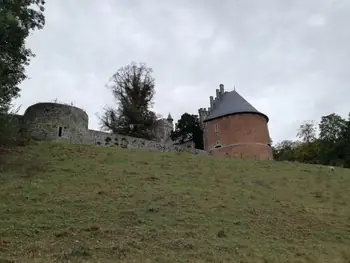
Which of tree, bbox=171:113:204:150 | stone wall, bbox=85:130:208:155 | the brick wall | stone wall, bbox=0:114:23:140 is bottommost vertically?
stone wall, bbox=0:114:23:140

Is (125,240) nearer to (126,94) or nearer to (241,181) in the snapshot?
(241,181)

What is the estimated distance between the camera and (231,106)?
4300cm

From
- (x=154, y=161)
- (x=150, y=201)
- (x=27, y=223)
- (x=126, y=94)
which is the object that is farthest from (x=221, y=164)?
(x=126, y=94)

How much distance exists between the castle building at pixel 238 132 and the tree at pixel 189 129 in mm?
7987

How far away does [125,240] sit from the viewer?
1143 centimetres

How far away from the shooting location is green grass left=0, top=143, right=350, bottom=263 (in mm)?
10977

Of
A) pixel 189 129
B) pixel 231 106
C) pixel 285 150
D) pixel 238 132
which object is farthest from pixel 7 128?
pixel 285 150

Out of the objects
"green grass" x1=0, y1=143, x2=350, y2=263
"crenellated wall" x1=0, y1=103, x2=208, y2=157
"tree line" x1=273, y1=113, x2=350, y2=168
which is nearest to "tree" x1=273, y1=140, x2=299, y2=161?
"tree line" x1=273, y1=113, x2=350, y2=168

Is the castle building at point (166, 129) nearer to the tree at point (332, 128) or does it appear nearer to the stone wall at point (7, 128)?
the tree at point (332, 128)

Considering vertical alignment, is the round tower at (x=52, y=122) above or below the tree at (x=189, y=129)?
below

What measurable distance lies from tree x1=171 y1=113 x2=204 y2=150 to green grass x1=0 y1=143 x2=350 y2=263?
2731cm

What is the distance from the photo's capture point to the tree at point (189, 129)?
51.9 m

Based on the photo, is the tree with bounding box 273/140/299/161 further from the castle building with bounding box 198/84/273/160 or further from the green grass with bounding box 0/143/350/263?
the green grass with bounding box 0/143/350/263

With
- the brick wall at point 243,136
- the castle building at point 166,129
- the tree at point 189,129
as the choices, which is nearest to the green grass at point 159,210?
the brick wall at point 243,136
